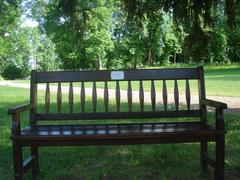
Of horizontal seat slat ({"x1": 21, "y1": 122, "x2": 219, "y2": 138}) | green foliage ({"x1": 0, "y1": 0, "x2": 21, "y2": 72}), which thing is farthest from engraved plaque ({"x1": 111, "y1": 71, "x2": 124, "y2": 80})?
green foliage ({"x1": 0, "y1": 0, "x2": 21, "y2": 72})

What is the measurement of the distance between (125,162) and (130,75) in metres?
1.15

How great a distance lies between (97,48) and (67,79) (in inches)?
1534

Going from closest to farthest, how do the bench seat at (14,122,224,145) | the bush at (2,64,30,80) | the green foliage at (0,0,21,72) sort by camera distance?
the bench seat at (14,122,224,145) → the green foliage at (0,0,21,72) → the bush at (2,64,30,80)

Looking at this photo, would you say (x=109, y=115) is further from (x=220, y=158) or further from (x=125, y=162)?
(x=220, y=158)

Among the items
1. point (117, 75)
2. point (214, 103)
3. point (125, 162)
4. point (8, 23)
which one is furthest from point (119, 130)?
point (8, 23)

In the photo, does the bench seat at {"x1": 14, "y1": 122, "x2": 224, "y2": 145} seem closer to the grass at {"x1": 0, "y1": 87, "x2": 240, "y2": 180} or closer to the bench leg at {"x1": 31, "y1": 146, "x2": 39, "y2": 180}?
the bench leg at {"x1": 31, "y1": 146, "x2": 39, "y2": 180}

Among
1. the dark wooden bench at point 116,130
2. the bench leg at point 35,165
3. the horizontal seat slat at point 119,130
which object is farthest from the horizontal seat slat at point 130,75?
the bench leg at point 35,165

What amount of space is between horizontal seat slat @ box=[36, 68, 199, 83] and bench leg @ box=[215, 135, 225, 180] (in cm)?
94

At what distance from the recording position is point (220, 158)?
12.9 ft

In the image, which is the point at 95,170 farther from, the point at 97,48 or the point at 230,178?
the point at 97,48

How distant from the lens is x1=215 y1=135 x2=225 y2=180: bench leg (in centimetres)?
385

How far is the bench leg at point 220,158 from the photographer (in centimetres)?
385

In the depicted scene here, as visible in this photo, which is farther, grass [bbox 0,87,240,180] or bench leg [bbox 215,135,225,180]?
grass [bbox 0,87,240,180]

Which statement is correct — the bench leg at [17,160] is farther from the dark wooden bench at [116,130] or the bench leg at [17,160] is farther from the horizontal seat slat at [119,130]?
the horizontal seat slat at [119,130]
